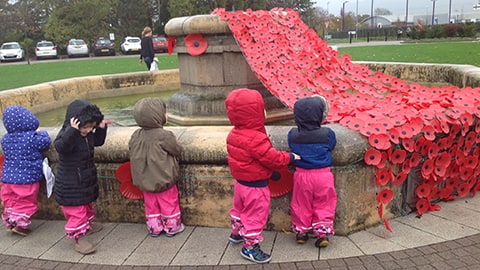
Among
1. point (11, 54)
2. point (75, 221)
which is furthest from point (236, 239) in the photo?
point (11, 54)

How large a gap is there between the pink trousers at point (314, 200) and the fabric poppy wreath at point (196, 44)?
3.37 metres

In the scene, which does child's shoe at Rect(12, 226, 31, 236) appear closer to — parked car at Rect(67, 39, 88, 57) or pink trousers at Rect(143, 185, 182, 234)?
pink trousers at Rect(143, 185, 182, 234)

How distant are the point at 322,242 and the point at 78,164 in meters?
2.13

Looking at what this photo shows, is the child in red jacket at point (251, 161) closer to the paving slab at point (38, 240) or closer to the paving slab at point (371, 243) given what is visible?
the paving slab at point (371, 243)

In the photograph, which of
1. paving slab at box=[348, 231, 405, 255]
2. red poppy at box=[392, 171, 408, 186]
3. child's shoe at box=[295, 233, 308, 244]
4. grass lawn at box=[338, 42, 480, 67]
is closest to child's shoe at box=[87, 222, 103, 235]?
child's shoe at box=[295, 233, 308, 244]

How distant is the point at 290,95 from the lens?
18.6ft

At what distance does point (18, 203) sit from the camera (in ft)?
13.3

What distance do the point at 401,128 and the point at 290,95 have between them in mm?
2025

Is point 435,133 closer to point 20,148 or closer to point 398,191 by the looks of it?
point 398,191

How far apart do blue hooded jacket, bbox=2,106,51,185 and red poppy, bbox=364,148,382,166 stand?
9.49ft

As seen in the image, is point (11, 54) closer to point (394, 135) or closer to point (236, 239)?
point (236, 239)

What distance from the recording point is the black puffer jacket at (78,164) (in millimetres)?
3582

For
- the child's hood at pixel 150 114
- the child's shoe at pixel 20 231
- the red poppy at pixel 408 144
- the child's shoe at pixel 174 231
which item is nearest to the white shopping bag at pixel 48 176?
the child's shoe at pixel 20 231

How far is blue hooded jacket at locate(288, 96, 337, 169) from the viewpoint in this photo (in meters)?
3.47
